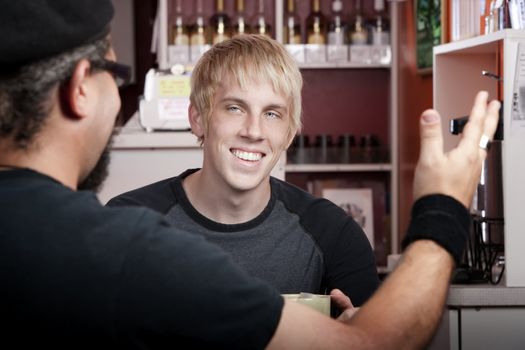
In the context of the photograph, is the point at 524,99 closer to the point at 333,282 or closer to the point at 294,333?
the point at 333,282

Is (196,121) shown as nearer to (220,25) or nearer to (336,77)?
(220,25)

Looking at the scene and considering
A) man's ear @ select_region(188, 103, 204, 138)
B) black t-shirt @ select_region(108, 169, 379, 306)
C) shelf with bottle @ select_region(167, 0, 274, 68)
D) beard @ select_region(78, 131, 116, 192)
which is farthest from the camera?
shelf with bottle @ select_region(167, 0, 274, 68)

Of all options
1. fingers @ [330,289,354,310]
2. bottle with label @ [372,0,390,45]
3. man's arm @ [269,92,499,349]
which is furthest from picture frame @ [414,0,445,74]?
man's arm @ [269,92,499,349]

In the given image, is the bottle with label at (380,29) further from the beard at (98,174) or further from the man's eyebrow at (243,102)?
the beard at (98,174)

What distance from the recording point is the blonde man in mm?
2033

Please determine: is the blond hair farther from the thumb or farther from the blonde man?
the thumb

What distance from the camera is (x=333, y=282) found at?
205cm

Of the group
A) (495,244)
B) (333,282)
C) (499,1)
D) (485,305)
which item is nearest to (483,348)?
(485,305)

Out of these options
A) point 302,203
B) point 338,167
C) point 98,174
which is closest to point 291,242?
point 302,203

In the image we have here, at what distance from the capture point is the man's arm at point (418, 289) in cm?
113

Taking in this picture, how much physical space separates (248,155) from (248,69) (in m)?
0.20

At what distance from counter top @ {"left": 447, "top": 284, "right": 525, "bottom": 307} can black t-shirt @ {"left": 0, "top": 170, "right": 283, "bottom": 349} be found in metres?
1.45

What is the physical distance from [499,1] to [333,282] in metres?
1.18

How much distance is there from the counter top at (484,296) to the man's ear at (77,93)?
59.7 inches
